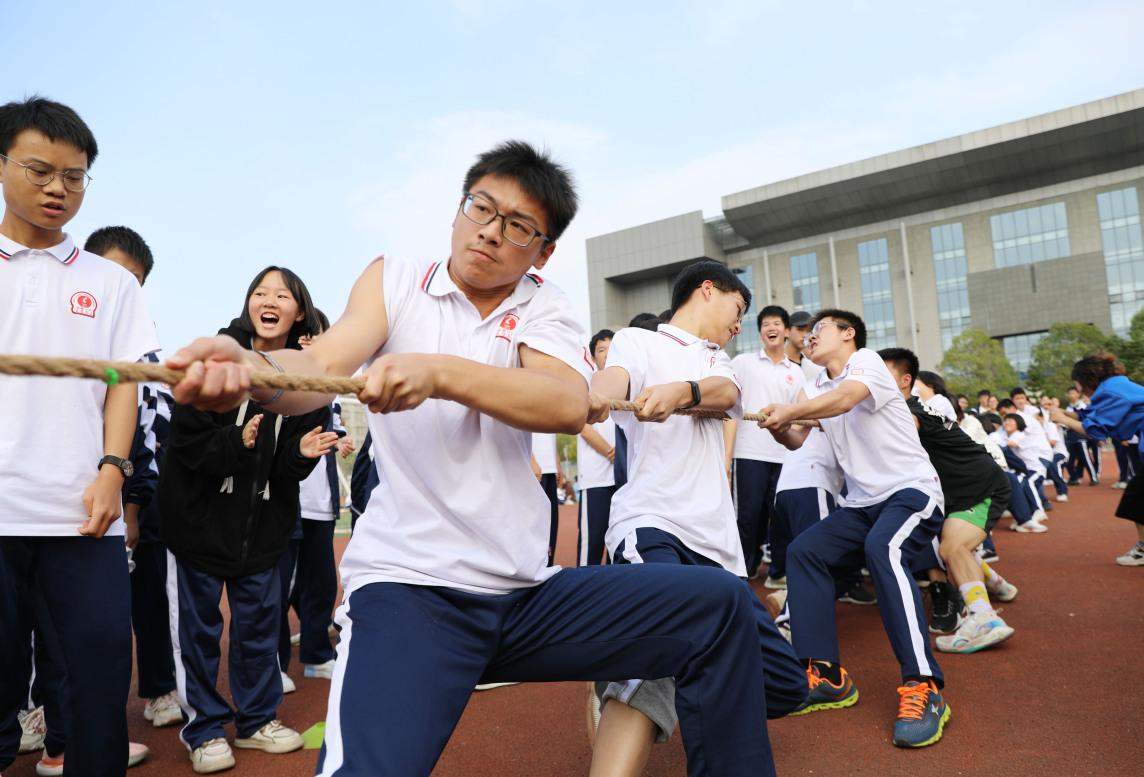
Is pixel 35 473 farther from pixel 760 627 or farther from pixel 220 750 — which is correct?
pixel 760 627

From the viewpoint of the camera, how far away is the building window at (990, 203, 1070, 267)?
47875mm

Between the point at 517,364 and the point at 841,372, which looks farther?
the point at 841,372

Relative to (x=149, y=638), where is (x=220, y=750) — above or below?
below

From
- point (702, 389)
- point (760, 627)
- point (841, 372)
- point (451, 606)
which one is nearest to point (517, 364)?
point (451, 606)

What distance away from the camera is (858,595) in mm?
6312

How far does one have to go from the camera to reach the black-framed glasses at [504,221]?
2049 millimetres

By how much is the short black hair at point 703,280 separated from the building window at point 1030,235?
171 ft

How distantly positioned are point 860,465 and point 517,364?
113 inches

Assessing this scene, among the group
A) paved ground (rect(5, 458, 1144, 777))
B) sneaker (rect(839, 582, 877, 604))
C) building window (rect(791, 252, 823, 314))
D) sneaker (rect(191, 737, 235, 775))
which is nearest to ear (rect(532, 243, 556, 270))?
paved ground (rect(5, 458, 1144, 777))

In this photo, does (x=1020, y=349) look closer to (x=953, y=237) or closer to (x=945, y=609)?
(x=953, y=237)

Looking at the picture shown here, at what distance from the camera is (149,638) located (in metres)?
4.04

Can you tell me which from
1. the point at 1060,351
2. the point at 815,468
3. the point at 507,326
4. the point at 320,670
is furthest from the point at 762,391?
the point at 1060,351

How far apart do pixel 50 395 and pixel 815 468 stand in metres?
4.44

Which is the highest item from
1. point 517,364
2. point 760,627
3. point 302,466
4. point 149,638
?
point 517,364
